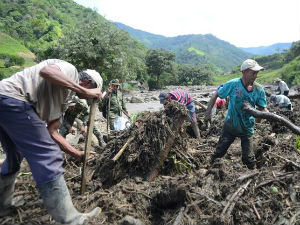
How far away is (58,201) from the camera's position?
2.89 metres

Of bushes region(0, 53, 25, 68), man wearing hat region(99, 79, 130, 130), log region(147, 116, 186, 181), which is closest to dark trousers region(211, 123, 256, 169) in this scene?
log region(147, 116, 186, 181)

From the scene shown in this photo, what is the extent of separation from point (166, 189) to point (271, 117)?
209cm

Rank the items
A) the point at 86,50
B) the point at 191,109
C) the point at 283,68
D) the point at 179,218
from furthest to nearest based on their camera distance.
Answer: the point at 283,68 → the point at 86,50 → the point at 191,109 → the point at 179,218

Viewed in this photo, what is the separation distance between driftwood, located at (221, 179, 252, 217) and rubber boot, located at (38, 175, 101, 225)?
5.68 ft

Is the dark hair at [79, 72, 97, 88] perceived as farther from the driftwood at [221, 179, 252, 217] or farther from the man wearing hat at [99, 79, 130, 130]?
the man wearing hat at [99, 79, 130, 130]

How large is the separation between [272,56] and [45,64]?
444 ft

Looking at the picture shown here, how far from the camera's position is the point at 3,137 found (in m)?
3.17

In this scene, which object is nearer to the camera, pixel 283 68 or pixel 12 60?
pixel 12 60

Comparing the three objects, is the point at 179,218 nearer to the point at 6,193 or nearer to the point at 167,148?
the point at 167,148

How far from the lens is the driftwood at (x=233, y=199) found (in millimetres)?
3132

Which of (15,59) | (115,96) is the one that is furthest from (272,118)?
(15,59)

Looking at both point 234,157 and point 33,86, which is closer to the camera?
point 33,86

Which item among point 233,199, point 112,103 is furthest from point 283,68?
point 233,199

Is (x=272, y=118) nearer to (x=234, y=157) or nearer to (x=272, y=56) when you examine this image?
(x=234, y=157)
